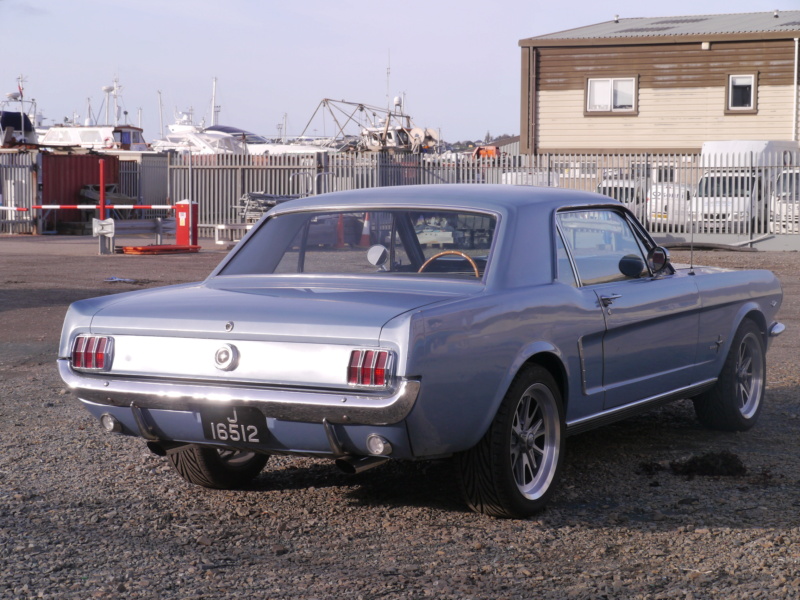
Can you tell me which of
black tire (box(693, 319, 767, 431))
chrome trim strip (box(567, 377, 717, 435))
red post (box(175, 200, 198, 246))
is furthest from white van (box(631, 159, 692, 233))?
chrome trim strip (box(567, 377, 717, 435))

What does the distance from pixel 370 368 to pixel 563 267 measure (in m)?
1.50

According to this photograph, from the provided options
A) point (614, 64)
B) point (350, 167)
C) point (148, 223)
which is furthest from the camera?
point (614, 64)

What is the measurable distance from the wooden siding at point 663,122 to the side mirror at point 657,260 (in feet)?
94.4

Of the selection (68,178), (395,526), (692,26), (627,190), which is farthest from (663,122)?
(395,526)

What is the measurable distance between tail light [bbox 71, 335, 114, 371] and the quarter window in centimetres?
3113

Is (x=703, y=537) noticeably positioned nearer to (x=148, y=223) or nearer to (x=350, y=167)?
(x=148, y=223)

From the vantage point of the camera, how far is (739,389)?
678 centimetres

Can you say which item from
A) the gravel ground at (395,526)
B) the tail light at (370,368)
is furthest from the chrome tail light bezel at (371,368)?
the gravel ground at (395,526)

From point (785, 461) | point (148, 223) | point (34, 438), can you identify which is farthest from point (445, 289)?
point (148, 223)

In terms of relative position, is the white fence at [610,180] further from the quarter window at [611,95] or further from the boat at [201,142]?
the boat at [201,142]

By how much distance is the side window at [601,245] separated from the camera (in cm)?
546

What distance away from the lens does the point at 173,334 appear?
4508mm

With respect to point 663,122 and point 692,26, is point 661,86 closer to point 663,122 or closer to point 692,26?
point 663,122

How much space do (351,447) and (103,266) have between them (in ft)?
51.4
